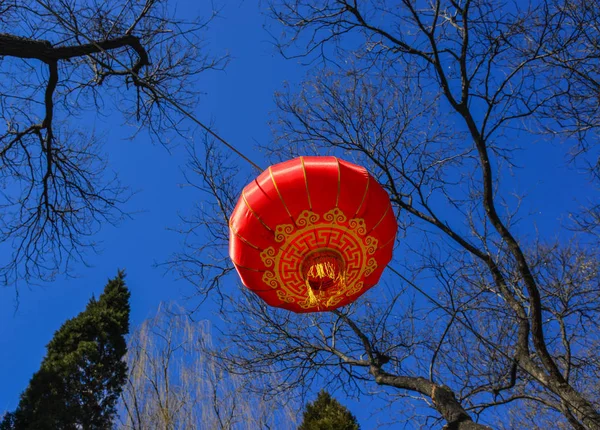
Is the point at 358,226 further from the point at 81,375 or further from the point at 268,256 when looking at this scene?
the point at 81,375

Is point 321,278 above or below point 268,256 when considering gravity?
below

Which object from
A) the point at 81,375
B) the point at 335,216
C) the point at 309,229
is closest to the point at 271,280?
the point at 309,229

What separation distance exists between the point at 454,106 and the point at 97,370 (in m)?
7.30

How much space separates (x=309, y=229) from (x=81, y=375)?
22.9ft

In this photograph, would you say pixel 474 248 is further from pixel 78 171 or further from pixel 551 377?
pixel 78 171

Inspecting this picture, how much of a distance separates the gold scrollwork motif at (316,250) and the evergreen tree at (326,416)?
26.5 ft

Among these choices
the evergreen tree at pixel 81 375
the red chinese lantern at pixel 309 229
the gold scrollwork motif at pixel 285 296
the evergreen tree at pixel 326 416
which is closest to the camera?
the red chinese lantern at pixel 309 229

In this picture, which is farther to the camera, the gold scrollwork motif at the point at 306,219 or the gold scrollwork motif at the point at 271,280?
the gold scrollwork motif at the point at 271,280

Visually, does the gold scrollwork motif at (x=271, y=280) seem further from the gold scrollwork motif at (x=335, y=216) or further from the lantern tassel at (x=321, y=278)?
the gold scrollwork motif at (x=335, y=216)

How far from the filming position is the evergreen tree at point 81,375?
25.9 ft

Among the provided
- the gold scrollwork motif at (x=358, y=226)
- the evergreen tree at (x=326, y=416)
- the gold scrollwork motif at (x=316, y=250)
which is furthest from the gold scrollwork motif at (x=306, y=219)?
the evergreen tree at (x=326, y=416)

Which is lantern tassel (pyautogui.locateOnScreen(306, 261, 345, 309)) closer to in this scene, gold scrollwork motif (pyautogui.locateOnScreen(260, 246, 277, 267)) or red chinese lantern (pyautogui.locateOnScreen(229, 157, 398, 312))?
red chinese lantern (pyautogui.locateOnScreen(229, 157, 398, 312))

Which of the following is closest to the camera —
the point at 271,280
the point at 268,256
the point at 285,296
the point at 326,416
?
the point at 268,256

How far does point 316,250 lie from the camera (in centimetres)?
364
